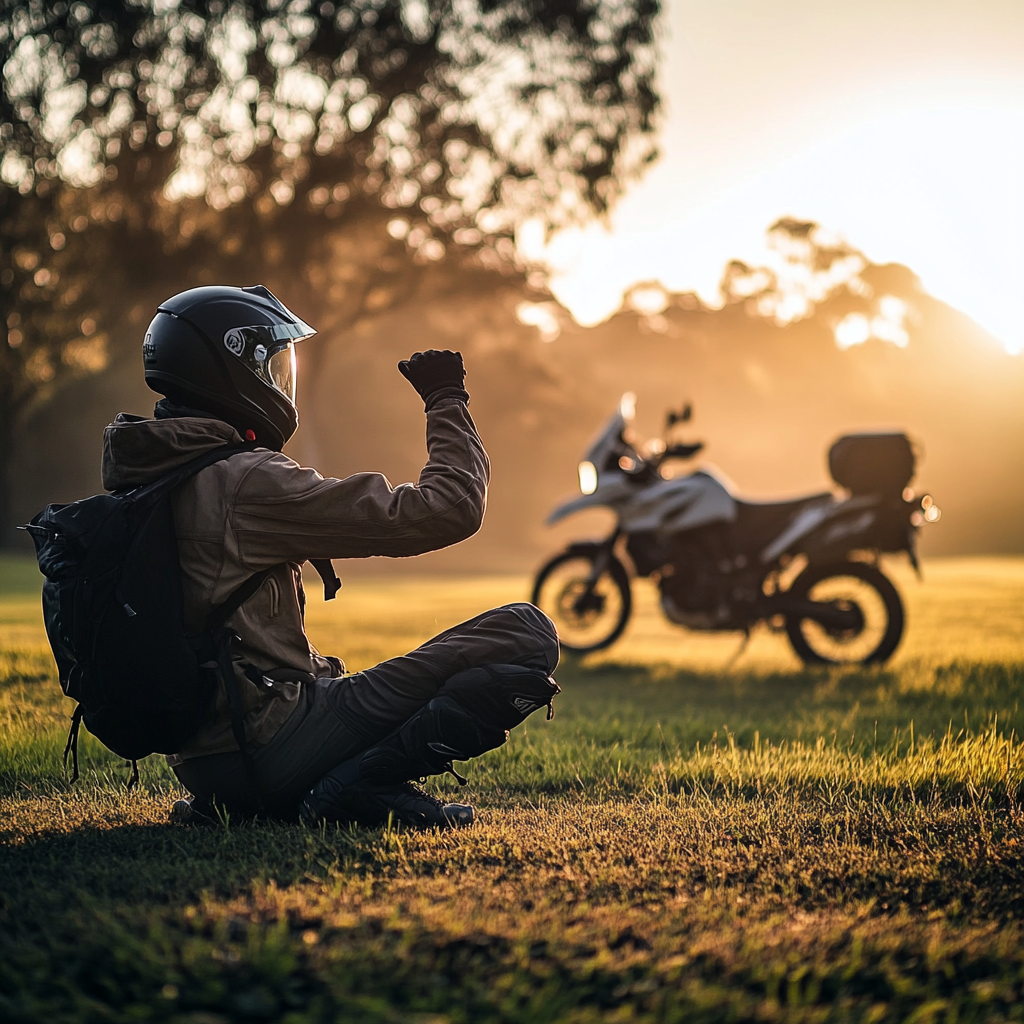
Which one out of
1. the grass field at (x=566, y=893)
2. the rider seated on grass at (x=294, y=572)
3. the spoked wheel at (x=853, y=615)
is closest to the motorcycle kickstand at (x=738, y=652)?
the spoked wheel at (x=853, y=615)

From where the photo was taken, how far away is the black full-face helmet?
9.84 feet

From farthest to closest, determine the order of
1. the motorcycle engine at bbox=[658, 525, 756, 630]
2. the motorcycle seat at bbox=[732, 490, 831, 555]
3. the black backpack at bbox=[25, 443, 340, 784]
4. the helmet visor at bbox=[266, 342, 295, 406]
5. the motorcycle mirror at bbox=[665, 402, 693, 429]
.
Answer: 1. the motorcycle mirror at bbox=[665, 402, 693, 429]
2. the motorcycle seat at bbox=[732, 490, 831, 555]
3. the motorcycle engine at bbox=[658, 525, 756, 630]
4. the helmet visor at bbox=[266, 342, 295, 406]
5. the black backpack at bbox=[25, 443, 340, 784]

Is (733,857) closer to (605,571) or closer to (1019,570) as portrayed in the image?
Result: (605,571)

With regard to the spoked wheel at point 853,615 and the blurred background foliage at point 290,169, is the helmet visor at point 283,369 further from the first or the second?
the blurred background foliage at point 290,169

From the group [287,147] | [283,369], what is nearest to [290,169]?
[287,147]

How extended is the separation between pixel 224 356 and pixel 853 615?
5758 millimetres

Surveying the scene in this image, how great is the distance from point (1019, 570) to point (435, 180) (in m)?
15.1

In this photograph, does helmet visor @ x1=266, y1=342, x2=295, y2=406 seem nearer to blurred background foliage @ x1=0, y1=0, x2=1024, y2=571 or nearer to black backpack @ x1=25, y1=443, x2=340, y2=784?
black backpack @ x1=25, y1=443, x2=340, y2=784

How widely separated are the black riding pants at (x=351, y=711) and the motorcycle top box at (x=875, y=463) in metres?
5.18

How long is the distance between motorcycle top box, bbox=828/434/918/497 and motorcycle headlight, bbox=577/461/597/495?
5.83 ft

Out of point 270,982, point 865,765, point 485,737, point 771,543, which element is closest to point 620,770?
point 865,765

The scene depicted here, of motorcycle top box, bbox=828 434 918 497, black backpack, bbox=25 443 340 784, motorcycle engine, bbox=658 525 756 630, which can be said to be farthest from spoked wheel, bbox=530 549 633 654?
black backpack, bbox=25 443 340 784

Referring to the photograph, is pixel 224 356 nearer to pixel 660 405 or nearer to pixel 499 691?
pixel 499 691

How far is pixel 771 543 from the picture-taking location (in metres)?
8.00
